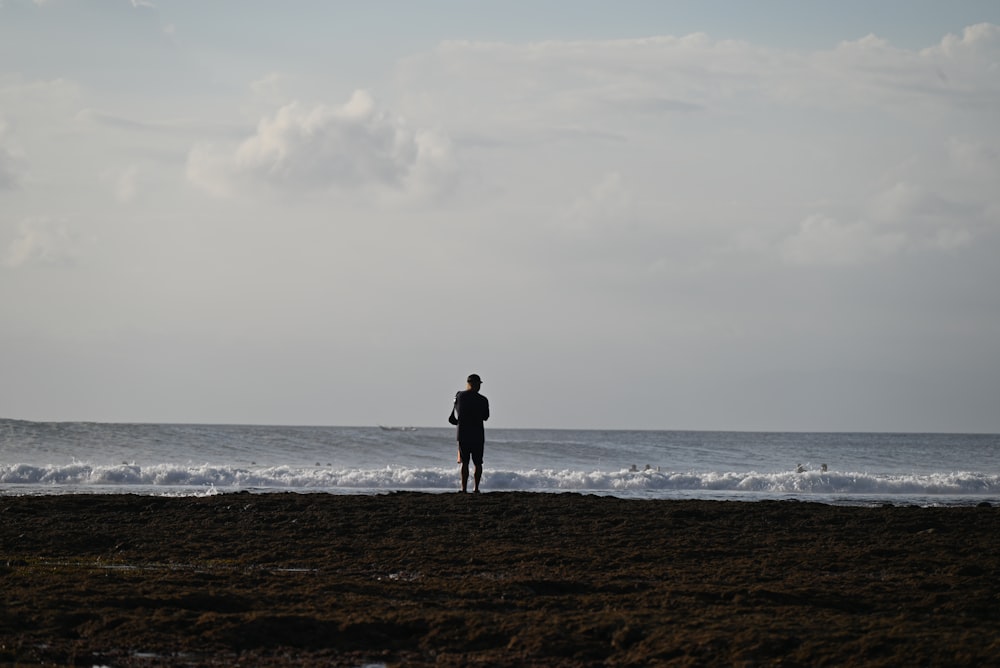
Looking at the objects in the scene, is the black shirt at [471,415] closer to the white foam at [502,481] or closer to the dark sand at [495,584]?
the dark sand at [495,584]

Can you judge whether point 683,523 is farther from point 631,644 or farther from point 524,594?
point 631,644

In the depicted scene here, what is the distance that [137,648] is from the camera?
20.7ft

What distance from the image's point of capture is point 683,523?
39.2 ft

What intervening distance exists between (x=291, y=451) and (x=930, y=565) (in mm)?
33105

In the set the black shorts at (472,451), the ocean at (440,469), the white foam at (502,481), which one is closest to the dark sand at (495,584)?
the black shorts at (472,451)

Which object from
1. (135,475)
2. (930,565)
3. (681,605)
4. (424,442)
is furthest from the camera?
(424,442)

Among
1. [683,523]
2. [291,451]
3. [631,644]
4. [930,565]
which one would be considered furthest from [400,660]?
[291,451]

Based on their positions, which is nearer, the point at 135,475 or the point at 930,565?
the point at 930,565

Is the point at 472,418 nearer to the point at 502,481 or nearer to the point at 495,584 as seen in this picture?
the point at 495,584

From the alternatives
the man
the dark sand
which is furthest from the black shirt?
the dark sand

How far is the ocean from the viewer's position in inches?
945

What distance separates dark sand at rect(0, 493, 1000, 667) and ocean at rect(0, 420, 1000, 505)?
7897 millimetres

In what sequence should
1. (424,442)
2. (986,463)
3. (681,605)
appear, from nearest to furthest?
(681,605), (986,463), (424,442)

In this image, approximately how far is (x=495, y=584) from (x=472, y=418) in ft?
22.8
